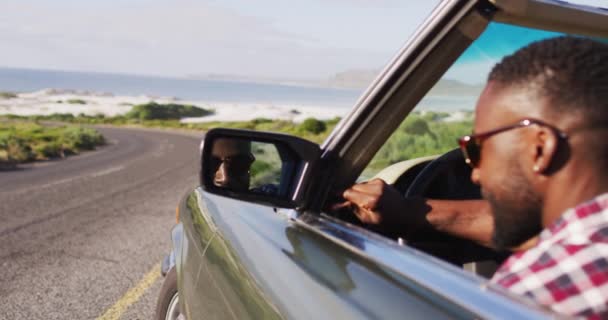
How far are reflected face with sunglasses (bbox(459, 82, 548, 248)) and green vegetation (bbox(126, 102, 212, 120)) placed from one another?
103402mm

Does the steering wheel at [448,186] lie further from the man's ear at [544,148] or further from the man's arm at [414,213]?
the man's ear at [544,148]

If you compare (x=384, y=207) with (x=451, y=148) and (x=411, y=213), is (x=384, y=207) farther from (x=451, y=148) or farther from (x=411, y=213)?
(x=451, y=148)

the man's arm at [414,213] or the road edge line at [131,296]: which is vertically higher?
the man's arm at [414,213]

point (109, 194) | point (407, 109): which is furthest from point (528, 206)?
point (109, 194)

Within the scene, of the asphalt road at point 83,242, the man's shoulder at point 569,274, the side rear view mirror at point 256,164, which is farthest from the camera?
the asphalt road at point 83,242

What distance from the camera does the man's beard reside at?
4.91 feet

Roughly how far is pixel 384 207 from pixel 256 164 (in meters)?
0.53

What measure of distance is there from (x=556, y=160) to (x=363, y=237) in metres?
0.73

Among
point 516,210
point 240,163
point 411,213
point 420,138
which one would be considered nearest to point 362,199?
point 411,213

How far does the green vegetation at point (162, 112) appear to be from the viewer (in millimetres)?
106562

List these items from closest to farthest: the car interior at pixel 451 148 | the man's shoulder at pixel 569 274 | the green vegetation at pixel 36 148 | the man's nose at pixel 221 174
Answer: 1. the man's shoulder at pixel 569 274
2. the car interior at pixel 451 148
3. the man's nose at pixel 221 174
4. the green vegetation at pixel 36 148

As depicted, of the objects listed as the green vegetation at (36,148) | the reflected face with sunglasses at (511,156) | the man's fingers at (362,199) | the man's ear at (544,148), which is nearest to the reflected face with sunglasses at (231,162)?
the man's fingers at (362,199)

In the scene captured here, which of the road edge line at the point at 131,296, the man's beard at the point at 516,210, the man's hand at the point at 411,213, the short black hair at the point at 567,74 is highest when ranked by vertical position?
the short black hair at the point at 567,74

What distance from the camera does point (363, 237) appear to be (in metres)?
2.05
